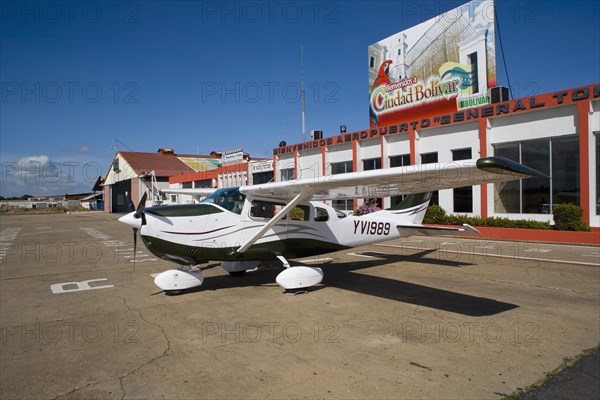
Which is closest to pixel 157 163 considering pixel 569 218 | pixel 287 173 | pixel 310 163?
pixel 287 173

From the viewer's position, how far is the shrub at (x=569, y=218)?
49.8 ft

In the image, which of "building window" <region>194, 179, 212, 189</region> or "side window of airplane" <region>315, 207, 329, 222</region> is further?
"building window" <region>194, 179, 212, 189</region>

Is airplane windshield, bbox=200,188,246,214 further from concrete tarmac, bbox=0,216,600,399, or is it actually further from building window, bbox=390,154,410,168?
building window, bbox=390,154,410,168

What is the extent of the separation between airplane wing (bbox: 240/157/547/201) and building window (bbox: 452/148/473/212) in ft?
43.6

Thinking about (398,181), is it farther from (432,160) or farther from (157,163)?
(157,163)

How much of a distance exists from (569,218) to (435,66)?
39.0 ft

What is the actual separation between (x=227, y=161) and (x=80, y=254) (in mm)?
27189

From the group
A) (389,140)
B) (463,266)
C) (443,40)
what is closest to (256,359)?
(463,266)

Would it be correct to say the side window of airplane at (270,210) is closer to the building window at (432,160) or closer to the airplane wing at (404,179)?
the airplane wing at (404,179)

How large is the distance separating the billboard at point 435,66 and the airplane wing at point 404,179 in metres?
16.0

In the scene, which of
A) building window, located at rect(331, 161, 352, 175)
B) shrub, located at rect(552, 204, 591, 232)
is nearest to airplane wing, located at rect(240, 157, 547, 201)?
shrub, located at rect(552, 204, 591, 232)

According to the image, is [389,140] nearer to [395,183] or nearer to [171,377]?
[395,183]

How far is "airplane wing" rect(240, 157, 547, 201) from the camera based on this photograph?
491cm

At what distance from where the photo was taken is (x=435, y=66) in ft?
75.8
